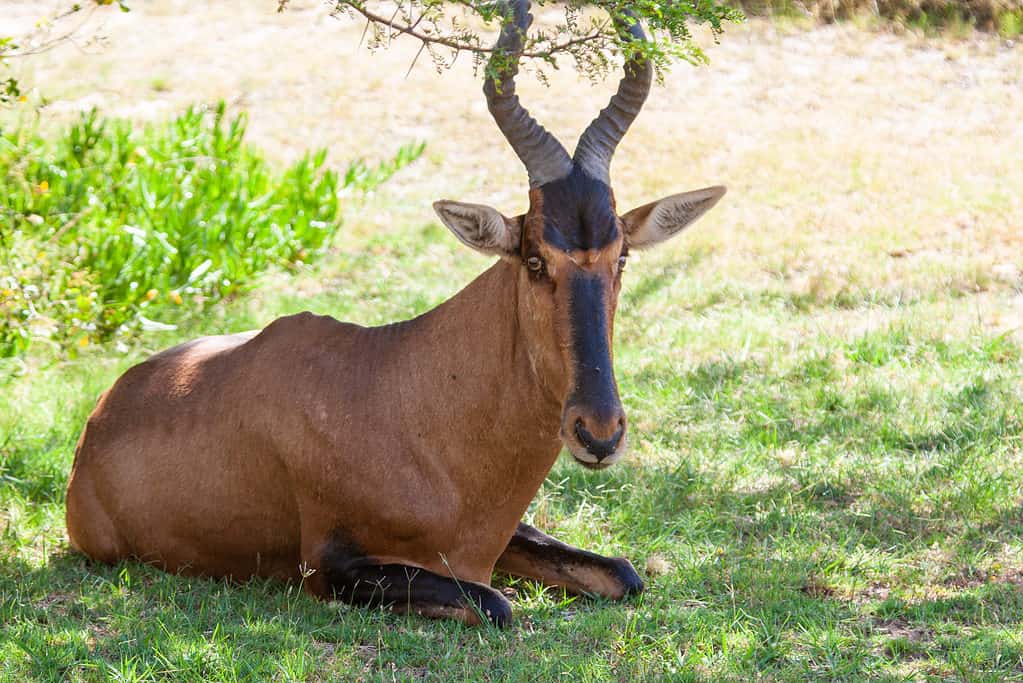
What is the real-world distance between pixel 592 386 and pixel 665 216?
103 centimetres

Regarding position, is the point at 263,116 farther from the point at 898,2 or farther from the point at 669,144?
the point at 898,2

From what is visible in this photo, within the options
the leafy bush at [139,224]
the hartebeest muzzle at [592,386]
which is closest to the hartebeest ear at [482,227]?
the hartebeest muzzle at [592,386]

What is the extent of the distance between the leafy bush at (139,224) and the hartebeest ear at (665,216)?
3961mm

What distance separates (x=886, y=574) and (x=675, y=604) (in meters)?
1.00

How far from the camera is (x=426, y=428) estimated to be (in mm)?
5762

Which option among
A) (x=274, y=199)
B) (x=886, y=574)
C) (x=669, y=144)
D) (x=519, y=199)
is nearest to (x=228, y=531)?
(x=886, y=574)

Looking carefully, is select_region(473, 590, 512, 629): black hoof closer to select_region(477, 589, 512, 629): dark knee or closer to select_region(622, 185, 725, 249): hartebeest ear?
select_region(477, 589, 512, 629): dark knee

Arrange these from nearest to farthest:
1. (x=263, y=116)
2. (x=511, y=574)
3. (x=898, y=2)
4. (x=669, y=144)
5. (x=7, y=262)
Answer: (x=511, y=574), (x=7, y=262), (x=669, y=144), (x=263, y=116), (x=898, y=2)

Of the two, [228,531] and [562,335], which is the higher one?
[562,335]

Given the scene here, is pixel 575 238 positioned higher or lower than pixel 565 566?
higher

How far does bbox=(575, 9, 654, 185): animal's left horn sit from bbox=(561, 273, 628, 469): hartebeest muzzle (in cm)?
59

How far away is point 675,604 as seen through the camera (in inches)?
225

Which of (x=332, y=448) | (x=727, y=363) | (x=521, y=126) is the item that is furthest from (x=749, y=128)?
(x=332, y=448)

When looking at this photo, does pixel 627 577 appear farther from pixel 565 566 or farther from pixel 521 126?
pixel 521 126
